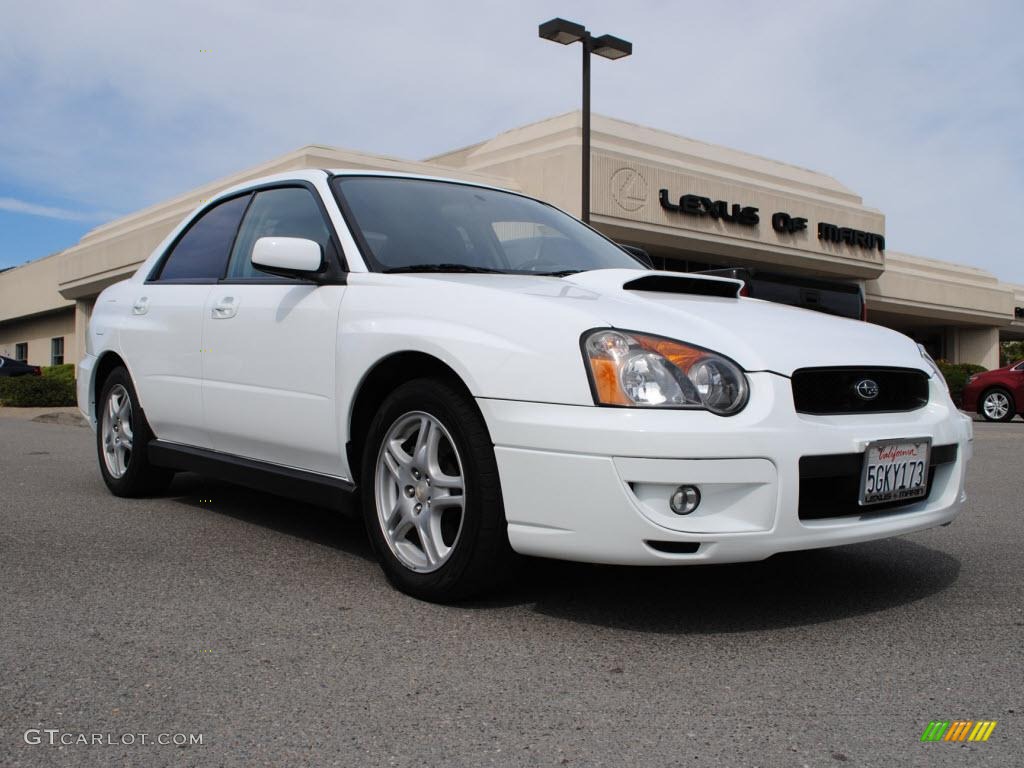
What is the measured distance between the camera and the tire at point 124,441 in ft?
17.7

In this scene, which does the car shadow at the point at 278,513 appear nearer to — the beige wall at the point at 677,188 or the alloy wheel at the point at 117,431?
the alloy wheel at the point at 117,431

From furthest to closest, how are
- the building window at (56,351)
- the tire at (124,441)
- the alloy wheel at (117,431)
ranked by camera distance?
the building window at (56,351) < the alloy wheel at (117,431) < the tire at (124,441)

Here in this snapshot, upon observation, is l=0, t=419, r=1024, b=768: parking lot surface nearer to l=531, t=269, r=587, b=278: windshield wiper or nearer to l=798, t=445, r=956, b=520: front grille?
l=798, t=445, r=956, b=520: front grille

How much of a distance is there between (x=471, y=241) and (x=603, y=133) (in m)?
21.4

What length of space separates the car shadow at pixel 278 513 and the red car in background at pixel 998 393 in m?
16.5

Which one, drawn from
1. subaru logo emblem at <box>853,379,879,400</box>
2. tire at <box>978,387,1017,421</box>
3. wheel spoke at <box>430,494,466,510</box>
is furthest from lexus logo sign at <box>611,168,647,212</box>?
→ wheel spoke at <box>430,494,466,510</box>

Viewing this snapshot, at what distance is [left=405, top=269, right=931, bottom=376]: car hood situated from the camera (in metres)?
3.19

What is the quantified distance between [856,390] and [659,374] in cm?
78

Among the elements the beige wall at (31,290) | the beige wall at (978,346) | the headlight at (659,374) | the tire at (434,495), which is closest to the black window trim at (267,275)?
the tire at (434,495)

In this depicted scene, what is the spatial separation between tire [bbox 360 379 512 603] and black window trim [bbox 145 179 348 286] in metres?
0.61

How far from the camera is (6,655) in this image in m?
2.89

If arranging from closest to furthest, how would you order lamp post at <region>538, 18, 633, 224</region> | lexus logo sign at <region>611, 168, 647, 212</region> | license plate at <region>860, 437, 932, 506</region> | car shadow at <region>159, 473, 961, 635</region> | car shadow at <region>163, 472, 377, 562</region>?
license plate at <region>860, 437, 932, 506</region> < car shadow at <region>159, 473, 961, 635</region> < car shadow at <region>163, 472, 377, 562</region> < lamp post at <region>538, 18, 633, 224</region> < lexus logo sign at <region>611, 168, 647, 212</region>

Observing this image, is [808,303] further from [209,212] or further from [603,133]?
[603,133]

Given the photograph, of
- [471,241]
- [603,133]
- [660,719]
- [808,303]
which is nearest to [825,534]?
[660,719]
